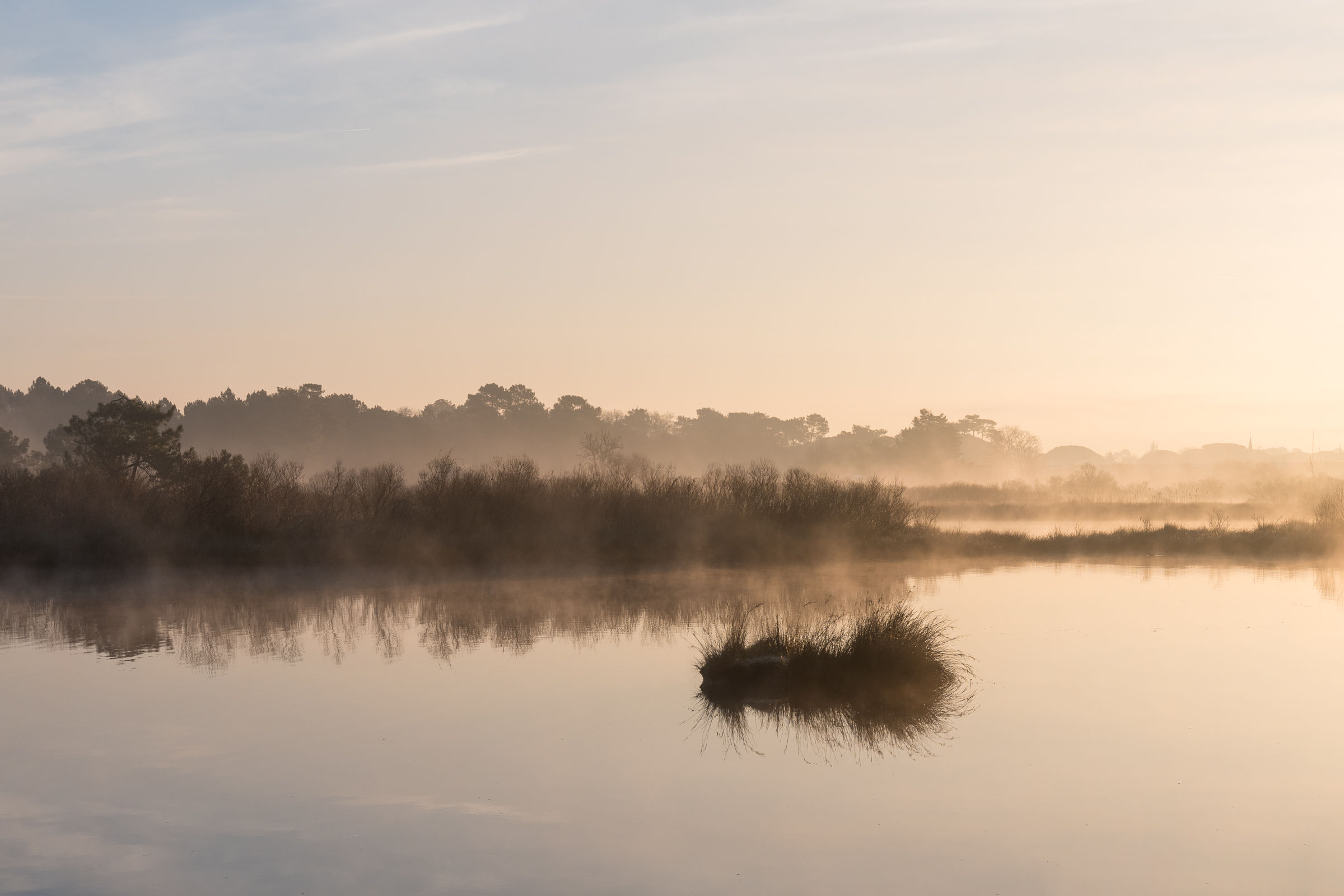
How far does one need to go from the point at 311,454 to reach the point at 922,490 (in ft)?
136

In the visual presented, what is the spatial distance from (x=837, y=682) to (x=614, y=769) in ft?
11.6

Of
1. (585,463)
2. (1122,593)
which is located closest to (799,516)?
(1122,593)

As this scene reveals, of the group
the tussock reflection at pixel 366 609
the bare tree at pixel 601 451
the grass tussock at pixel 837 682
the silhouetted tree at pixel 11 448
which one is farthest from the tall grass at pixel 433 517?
the bare tree at pixel 601 451

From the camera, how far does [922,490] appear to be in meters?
58.8

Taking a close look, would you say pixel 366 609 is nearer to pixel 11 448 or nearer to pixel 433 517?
pixel 433 517

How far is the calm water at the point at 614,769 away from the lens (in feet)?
22.9

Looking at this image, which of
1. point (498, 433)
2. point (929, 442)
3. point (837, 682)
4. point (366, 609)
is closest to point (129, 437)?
point (366, 609)

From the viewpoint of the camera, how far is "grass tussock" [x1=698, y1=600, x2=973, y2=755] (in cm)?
1079

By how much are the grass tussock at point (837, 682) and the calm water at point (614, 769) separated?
326mm

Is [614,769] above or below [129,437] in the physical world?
below

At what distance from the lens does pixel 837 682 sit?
12.1 meters

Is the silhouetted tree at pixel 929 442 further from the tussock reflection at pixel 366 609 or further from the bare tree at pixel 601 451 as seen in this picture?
the tussock reflection at pixel 366 609

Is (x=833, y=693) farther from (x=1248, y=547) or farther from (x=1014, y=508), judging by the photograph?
(x=1014, y=508)

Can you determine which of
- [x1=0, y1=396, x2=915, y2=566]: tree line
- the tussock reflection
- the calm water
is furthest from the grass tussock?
[x1=0, y1=396, x2=915, y2=566]: tree line
